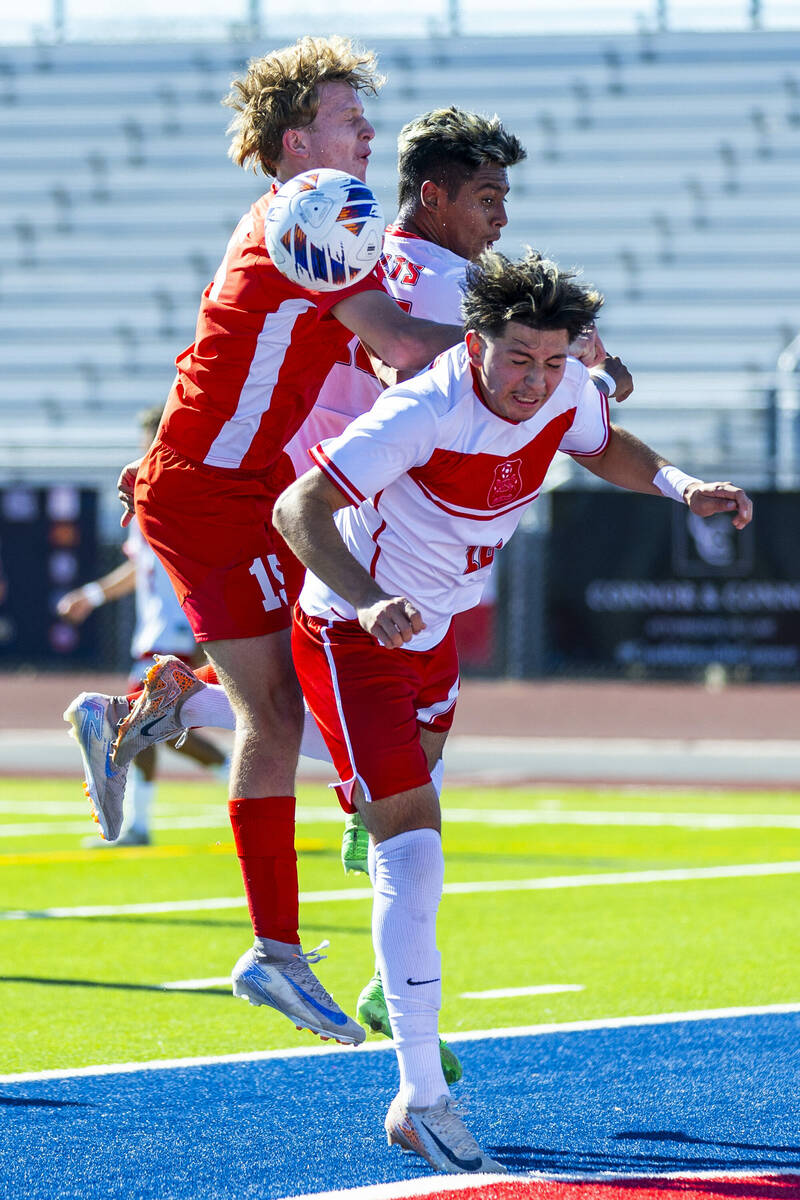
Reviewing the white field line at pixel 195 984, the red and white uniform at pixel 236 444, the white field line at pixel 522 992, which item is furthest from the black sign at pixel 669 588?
the red and white uniform at pixel 236 444

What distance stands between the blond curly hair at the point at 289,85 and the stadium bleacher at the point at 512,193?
18.5 m

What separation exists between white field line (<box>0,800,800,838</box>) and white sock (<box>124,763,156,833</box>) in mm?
849

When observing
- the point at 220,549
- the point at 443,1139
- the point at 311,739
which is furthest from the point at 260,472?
the point at 443,1139

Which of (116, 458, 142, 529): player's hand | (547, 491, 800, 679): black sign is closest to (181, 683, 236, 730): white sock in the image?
(116, 458, 142, 529): player's hand

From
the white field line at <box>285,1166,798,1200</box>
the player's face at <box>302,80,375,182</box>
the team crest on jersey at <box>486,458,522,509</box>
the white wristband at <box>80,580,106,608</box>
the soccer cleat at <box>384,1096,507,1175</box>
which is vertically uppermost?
the player's face at <box>302,80,375,182</box>

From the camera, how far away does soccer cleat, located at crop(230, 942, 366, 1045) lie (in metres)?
4.43

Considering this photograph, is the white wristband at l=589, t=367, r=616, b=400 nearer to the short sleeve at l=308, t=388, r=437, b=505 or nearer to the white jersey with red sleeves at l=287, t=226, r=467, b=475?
the white jersey with red sleeves at l=287, t=226, r=467, b=475

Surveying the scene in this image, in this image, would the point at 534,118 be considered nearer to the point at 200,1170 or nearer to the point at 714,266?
the point at 714,266

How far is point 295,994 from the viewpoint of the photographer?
14.6ft

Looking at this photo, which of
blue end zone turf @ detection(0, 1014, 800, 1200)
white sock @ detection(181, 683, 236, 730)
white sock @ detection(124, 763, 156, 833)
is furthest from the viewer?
white sock @ detection(124, 763, 156, 833)

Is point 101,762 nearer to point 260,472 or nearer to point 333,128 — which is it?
point 260,472

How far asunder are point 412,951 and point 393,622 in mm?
789

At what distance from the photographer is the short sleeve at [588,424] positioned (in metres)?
4.29

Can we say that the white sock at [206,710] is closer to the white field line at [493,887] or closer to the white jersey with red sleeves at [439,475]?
the white jersey with red sleeves at [439,475]
